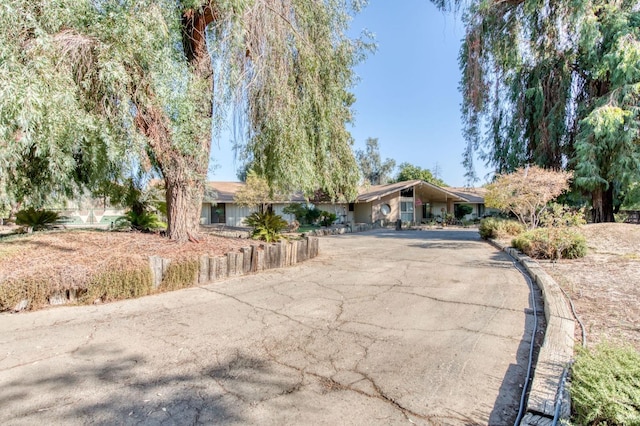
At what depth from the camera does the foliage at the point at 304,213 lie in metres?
25.3

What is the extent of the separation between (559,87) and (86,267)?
20.1 meters

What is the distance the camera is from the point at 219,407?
8.68ft

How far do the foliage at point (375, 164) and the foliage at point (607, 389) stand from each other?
52.3 metres

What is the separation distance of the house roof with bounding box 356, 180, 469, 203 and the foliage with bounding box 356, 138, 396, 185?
22.8 metres

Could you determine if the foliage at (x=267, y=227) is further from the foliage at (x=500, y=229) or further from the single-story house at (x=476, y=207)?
the single-story house at (x=476, y=207)

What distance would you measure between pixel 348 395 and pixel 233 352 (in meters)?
1.46

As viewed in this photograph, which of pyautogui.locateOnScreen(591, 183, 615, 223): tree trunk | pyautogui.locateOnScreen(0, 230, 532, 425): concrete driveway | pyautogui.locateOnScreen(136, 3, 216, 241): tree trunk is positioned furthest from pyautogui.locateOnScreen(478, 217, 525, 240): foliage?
pyautogui.locateOnScreen(136, 3, 216, 241): tree trunk

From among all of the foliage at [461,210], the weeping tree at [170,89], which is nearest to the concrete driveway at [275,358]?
the weeping tree at [170,89]

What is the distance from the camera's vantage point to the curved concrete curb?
2.37 m

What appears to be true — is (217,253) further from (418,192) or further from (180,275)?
(418,192)

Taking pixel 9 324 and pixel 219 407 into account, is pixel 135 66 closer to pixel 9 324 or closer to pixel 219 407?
pixel 9 324

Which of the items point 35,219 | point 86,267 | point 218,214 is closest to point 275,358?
point 86,267

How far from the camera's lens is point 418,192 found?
30.2 m

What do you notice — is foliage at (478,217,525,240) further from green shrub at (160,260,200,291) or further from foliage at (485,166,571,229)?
green shrub at (160,260,200,291)
